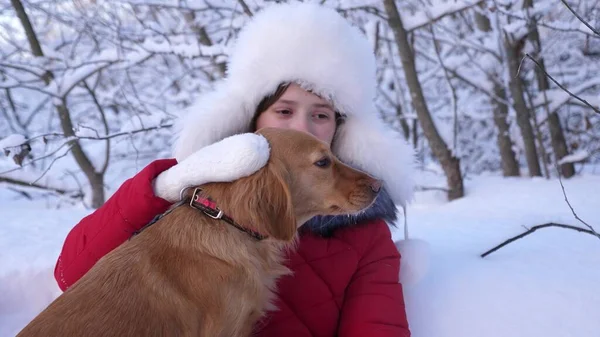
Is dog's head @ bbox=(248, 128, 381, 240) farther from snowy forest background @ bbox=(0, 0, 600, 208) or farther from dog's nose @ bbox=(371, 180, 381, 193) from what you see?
snowy forest background @ bbox=(0, 0, 600, 208)

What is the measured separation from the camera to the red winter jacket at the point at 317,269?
1.74 metres

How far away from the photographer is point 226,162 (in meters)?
1.52

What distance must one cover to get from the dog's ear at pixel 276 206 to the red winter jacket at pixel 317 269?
39cm

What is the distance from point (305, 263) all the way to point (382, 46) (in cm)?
702

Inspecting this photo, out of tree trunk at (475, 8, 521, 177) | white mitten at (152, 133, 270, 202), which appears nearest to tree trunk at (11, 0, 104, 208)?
white mitten at (152, 133, 270, 202)

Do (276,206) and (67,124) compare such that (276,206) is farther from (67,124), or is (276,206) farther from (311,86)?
(67,124)

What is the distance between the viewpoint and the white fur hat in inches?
85.4

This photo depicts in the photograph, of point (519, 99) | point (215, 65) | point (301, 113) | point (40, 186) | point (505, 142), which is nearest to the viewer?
point (301, 113)

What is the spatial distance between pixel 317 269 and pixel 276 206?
503 millimetres

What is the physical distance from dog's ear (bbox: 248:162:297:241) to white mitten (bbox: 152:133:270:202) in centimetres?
6

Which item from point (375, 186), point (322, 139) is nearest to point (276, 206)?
point (375, 186)

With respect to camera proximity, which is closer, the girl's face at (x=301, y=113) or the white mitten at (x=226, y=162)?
the white mitten at (x=226, y=162)

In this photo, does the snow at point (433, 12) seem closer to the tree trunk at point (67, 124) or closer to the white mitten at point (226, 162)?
the white mitten at point (226, 162)

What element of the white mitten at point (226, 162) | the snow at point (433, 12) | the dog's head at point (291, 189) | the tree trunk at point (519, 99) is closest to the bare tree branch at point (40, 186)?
the white mitten at point (226, 162)
